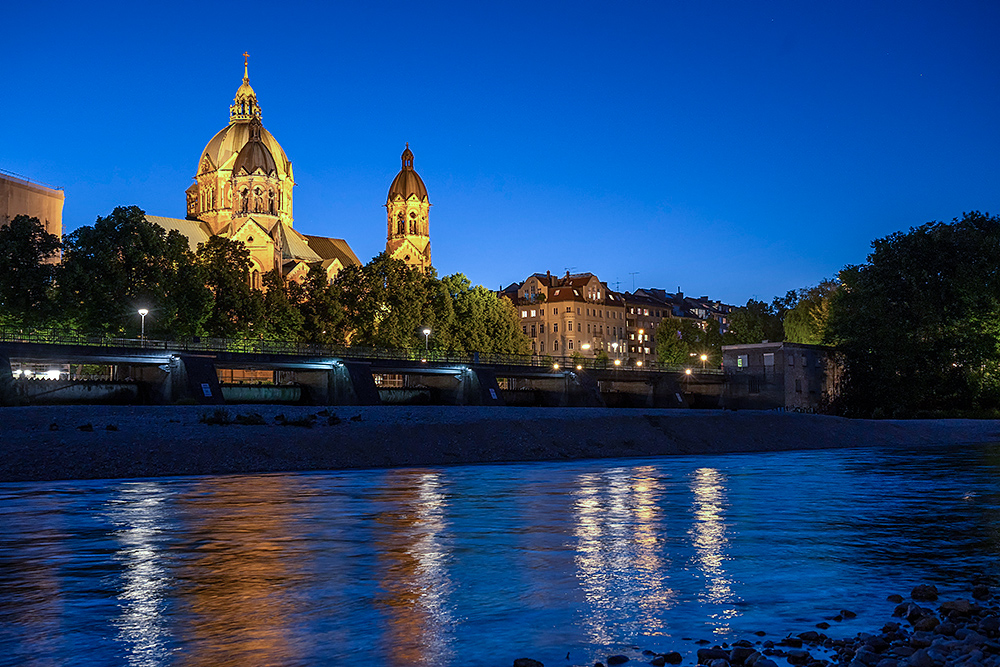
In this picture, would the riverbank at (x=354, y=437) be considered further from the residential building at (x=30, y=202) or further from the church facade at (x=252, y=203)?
the church facade at (x=252, y=203)

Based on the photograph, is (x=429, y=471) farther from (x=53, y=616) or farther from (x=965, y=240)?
(x=965, y=240)

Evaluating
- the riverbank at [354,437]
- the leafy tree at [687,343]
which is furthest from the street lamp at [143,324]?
the leafy tree at [687,343]

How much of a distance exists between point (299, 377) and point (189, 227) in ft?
210

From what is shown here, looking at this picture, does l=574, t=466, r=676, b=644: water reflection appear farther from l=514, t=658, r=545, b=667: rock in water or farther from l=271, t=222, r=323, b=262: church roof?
l=271, t=222, r=323, b=262: church roof

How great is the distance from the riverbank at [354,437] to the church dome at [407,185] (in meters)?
80.4

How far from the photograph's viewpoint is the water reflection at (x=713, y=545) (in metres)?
13.4

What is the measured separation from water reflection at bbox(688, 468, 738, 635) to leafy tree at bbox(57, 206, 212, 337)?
52089 millimetres

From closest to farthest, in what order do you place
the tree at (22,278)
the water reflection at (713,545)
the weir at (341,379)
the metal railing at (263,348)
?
the water reflection at (713,545) < the weir at (341,379) < the metal railing at (263,348) < the tree at (22,278)

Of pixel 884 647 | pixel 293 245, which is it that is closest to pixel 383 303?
pixel 293 245

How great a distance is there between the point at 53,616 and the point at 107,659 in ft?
9.17

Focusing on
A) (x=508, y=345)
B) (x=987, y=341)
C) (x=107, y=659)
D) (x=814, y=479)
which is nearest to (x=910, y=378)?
→ (x=987, y=341)

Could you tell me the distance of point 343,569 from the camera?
16.7 meters

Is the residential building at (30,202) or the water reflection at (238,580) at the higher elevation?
the residential building at (30,202)

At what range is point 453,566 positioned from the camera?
17.0 metres
